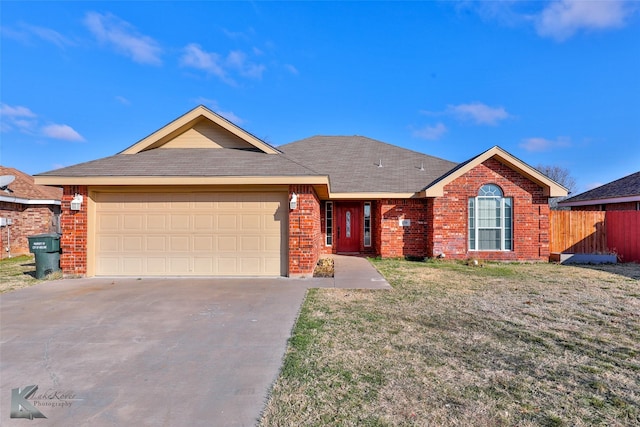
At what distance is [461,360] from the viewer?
382 cm

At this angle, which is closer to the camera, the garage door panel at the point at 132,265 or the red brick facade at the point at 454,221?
the garage door panel at the point at 132,265

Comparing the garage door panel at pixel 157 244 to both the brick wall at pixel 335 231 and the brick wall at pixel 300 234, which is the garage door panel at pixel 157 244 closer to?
the brick wall at pixel 300 234

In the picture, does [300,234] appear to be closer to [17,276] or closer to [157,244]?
[157,244]

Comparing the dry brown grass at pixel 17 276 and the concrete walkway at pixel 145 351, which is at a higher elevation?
the dry brown grass at pixel 17 276

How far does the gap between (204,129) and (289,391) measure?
9.30 meters

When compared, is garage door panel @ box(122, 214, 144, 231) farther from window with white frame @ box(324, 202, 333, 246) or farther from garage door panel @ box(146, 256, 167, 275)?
window with white frame @ box(324, 202, 333, 246)

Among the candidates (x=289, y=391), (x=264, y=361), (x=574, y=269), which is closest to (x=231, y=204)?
(x=264, y=361)

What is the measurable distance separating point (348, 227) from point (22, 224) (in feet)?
47.9

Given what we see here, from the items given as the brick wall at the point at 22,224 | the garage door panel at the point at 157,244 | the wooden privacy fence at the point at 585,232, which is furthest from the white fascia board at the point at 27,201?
the wooden privacy fence at the point at 585,232

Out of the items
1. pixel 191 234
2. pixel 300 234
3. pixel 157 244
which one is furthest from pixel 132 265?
pixel 300 234

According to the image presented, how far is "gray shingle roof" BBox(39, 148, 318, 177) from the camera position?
8.49 m

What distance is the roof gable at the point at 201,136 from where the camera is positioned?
1009cm

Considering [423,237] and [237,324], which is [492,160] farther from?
[237,324]

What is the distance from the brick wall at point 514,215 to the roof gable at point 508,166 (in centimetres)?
18
